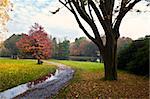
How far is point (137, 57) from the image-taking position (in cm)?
2789

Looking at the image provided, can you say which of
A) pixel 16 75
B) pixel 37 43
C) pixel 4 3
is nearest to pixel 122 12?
pixel 16 75

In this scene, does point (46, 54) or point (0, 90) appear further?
point (46, 54)

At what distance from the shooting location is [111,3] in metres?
19.3

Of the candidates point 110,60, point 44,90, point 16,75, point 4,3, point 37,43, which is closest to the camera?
point 44,90

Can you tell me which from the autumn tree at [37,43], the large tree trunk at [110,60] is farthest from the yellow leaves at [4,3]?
the autumn tree at [37,43]

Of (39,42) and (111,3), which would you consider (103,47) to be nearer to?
(111,3)

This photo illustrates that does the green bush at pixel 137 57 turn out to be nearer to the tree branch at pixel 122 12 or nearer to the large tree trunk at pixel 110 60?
the large tree trunk at pixel 110 60

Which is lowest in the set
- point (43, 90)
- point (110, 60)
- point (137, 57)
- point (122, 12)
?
point (43, 90)

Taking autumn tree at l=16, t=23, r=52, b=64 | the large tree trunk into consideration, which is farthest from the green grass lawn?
autumn tree at l=16, t=23, r=52, b=64

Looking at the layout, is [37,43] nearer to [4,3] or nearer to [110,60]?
[4,3]

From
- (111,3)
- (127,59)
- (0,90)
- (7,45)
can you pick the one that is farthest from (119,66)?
(7,45)

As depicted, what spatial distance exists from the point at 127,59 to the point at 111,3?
1552 cm

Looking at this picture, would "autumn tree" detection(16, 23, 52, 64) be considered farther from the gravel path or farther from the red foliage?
the gravel path

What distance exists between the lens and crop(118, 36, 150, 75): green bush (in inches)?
1027
